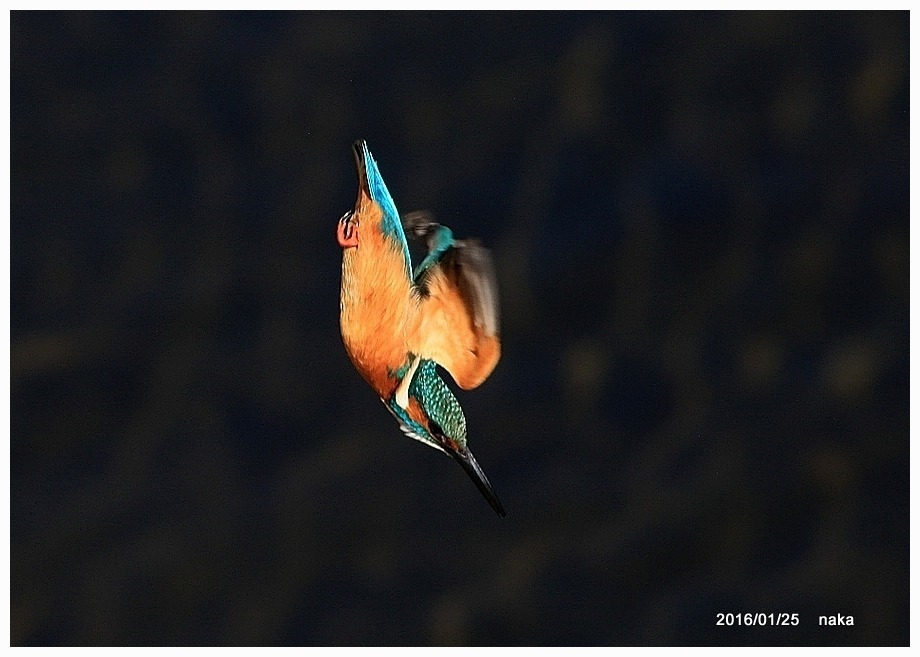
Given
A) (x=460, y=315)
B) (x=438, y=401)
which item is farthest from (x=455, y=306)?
(x=438, y=401)

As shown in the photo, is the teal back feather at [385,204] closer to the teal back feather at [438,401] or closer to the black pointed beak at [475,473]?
the teal back feather at [438,401]

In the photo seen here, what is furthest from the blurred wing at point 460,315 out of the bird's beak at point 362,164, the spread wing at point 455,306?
the bird's beak at point 362,164

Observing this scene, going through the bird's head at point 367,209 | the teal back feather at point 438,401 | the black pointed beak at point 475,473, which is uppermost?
the bird's head at point 367,209

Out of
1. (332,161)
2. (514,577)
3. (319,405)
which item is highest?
(332,161)

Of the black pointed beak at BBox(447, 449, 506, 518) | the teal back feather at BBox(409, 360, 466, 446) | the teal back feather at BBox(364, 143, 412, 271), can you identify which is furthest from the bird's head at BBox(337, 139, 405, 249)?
the black pointed beak at BBox(447, 449, 506, 518)

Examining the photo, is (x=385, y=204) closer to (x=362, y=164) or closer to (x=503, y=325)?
(x=362, y=164)

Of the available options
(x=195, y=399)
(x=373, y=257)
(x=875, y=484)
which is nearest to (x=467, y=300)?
(x=373, y=257)

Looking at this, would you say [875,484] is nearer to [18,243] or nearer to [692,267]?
[692,267]

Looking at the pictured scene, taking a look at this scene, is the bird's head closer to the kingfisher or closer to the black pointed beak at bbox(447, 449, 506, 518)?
the kingfisher
